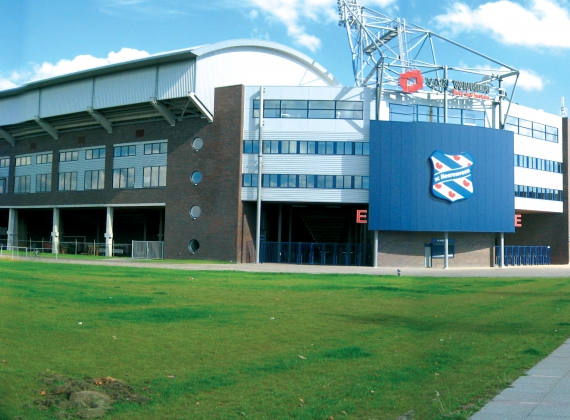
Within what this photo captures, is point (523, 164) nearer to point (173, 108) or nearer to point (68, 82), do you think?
point (173, 108)

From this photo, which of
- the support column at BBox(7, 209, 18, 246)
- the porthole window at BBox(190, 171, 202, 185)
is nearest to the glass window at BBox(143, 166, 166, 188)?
the porthole window at BBox(190, 171, 202, 185)

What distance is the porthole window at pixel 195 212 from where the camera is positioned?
5634 cm

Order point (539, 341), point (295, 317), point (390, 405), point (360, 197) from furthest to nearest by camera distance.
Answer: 1. point (360, 197)
2. point (295, 317)
3. point (539, 341)
4. point (390, 405)

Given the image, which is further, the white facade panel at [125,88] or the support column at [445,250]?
the white facade panel at [125,88]

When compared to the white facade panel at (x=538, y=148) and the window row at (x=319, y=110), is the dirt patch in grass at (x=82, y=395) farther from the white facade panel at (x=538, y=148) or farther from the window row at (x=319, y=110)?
the white facade panel at (x=538, y=148)

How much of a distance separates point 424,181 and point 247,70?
19133mm

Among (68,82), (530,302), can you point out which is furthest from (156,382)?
(68,82)

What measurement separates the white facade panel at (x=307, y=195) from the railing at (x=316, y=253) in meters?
4.23

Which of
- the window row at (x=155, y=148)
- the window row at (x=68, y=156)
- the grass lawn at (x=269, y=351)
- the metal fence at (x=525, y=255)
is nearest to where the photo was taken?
the grass lawn at (x=269, y=351)

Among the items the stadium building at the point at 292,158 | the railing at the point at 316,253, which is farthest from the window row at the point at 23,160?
the railing at the point at 316,253

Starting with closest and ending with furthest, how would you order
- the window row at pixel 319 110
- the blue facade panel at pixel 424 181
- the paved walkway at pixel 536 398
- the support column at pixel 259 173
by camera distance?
1. the paved walkway at pixel 536 398
2. the support column at pixel 259 173
3. the blue facade panel at pixel 424 181
4. the window row at pixel 319 110

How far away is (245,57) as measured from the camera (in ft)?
195

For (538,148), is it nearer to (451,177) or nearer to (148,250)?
(451,177)

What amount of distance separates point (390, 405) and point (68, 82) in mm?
59075
